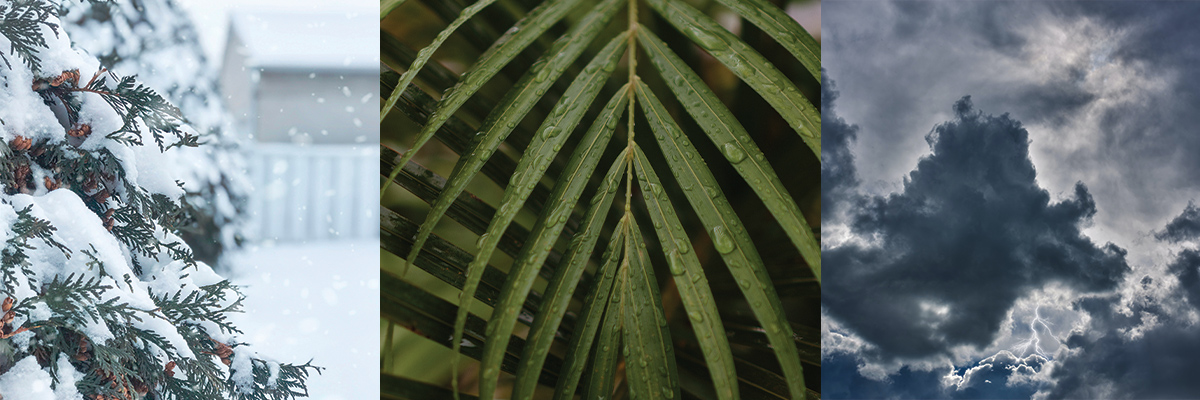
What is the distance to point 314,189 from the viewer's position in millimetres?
873

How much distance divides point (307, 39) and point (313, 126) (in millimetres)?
159

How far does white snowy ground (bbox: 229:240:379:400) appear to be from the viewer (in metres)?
0.84

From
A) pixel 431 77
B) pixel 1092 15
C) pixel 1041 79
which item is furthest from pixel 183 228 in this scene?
pixel 1092 15

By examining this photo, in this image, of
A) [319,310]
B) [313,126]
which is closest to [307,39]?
[313,126]

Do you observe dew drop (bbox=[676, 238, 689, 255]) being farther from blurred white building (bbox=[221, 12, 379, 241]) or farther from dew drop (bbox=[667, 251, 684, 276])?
blurred white building (bbox=[221, 12, 379, 241])

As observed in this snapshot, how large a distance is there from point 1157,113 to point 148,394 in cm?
162

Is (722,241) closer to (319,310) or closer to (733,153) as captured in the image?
(733,153)

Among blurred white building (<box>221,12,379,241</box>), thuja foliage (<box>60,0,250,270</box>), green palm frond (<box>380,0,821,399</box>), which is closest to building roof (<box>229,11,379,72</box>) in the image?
blurred white building (<box>221,12,379,241</box>)

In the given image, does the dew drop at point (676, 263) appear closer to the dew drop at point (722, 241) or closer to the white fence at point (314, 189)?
the dew drop at point (722, 241)

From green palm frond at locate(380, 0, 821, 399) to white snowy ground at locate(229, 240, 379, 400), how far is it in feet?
0.63

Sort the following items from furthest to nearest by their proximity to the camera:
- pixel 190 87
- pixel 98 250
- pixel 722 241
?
pixel 190 87
pixel 98 250
pixel 722 241

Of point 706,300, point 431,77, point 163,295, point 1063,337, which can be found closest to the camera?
point 706,300

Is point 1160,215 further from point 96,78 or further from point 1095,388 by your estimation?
point 96,78

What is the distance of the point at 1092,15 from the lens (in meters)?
0.84
